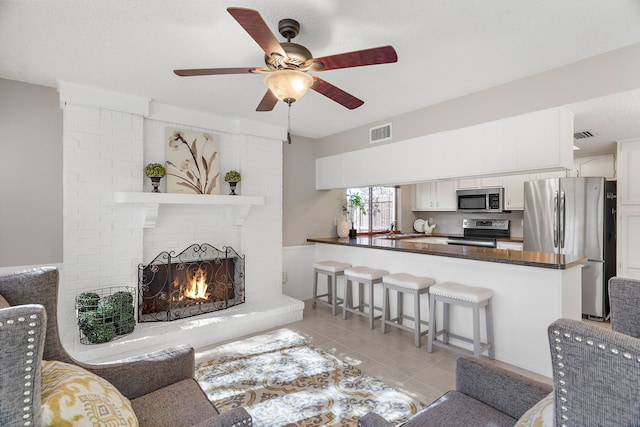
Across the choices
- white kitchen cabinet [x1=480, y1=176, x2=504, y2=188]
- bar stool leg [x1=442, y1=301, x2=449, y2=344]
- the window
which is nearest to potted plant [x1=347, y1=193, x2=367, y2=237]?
the window

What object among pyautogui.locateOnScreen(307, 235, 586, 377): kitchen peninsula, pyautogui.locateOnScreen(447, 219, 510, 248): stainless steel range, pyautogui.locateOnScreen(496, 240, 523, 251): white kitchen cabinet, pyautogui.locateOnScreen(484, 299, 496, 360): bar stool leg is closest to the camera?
pyautogui.locateOnScreen(307, 235, 586, 377): kitchen peninsula

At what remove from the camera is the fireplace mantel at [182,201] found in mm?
3200

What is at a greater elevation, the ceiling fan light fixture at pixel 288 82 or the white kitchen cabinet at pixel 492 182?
the ceiling fan light fixture at pixel 288 82

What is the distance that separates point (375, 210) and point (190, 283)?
3.53 meters

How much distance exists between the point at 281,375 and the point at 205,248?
6.27 feet

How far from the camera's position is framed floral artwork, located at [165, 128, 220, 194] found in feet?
11.9

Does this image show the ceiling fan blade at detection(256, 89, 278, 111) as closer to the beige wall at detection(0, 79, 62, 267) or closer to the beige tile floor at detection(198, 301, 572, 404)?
the beige wall at detection(0, 79, 62, 267)

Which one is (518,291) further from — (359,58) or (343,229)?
(343,229)

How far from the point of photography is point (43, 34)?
2145 mm

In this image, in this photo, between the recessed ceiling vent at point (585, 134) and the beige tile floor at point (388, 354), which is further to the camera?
the recessed ceiling vent at point (585, 134)

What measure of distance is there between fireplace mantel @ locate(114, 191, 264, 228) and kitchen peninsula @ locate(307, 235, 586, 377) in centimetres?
204

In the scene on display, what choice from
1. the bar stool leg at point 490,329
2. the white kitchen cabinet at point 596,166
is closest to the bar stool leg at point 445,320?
the bar stool leg at point 490,329

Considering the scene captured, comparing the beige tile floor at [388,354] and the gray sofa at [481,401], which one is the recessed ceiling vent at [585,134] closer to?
the beige tile floor at [388,354]

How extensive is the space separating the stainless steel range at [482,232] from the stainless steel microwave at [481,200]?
278 mm
